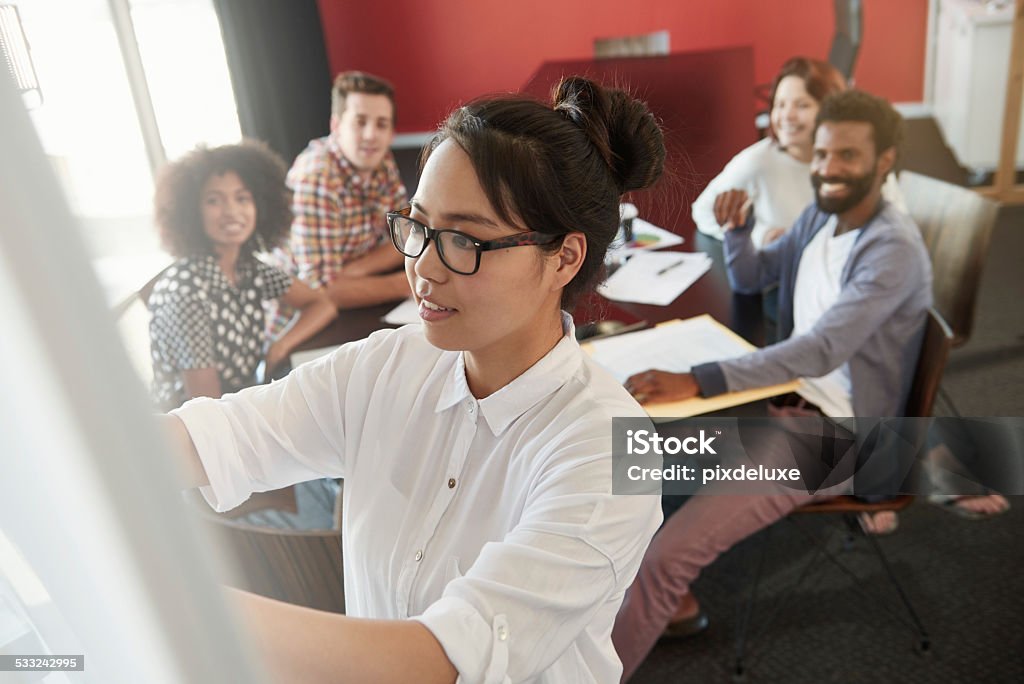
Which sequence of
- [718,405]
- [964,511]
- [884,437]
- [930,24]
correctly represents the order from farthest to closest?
[930,24] → [964,511] → [884,437] → [718,405]

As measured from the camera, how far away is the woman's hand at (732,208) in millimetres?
2102

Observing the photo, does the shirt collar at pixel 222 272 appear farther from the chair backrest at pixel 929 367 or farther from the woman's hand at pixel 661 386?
the chair backrest at pixel 929 367

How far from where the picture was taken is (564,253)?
3.02ft

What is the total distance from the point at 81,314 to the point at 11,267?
19 millimetres

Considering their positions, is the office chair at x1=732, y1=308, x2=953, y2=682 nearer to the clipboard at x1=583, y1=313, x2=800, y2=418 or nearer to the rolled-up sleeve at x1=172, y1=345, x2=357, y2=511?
the clipboard at x1=583, y1=313, x2=800, y2=418

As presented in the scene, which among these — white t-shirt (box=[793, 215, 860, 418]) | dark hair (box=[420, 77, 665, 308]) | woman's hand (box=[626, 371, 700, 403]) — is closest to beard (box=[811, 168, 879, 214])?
white t-shirt (box=[793, 215, 860, 418])

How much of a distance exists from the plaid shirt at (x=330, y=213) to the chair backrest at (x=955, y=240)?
4.92 feet

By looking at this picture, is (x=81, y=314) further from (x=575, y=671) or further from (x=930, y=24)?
(x=930, y=24)

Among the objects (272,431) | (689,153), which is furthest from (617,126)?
(689,153)

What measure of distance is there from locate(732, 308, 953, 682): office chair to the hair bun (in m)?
0.95

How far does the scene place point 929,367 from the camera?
1726mm

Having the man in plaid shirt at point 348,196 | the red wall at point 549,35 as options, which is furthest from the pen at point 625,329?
the red wall at point 549,35

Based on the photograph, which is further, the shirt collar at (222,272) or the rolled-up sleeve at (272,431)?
the shirt collar at (222,272)

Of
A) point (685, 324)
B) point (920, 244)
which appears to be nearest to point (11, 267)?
point (685, 324)
